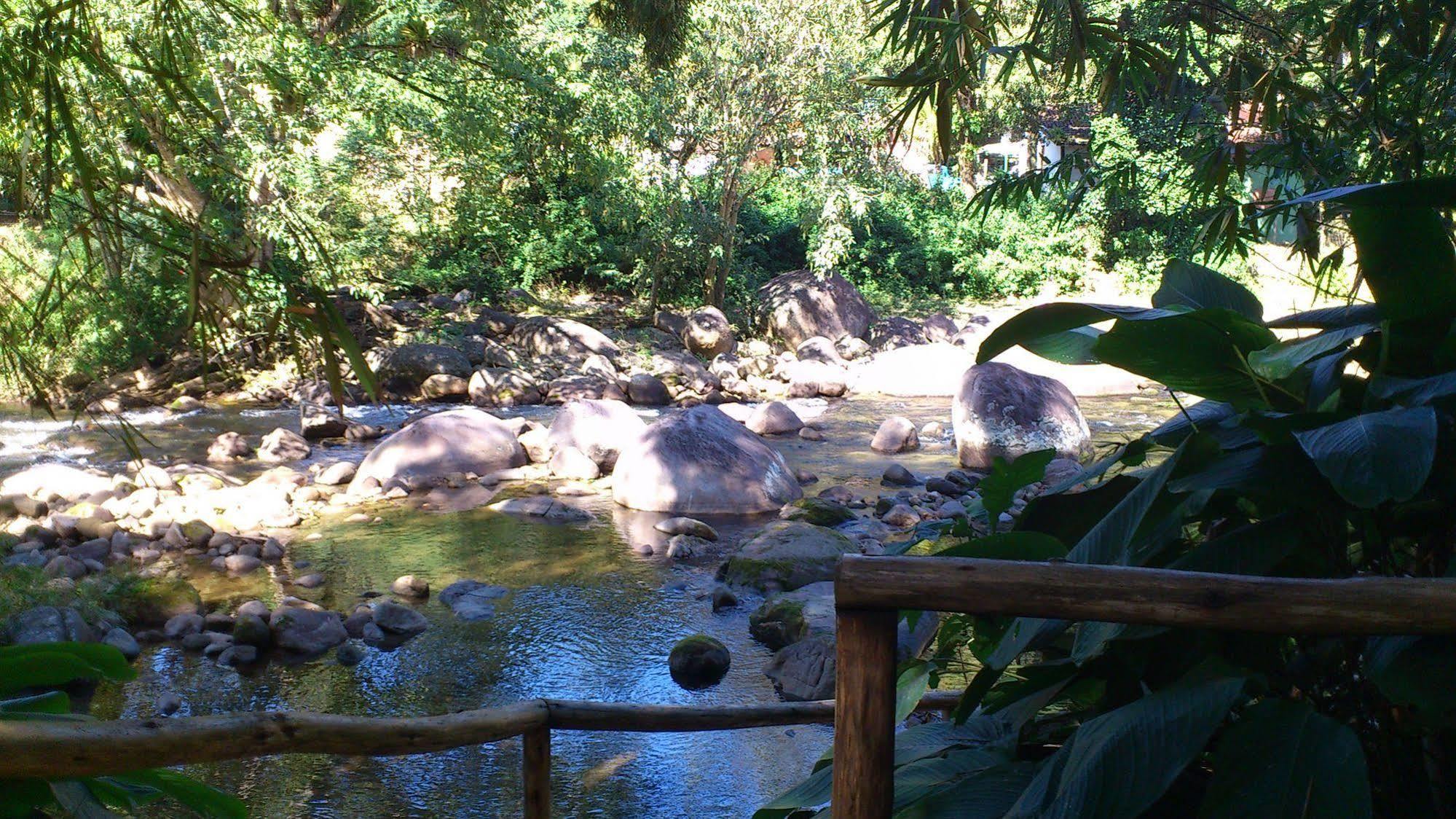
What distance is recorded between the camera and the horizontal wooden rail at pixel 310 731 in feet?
3.78

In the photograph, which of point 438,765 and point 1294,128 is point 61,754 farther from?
point 1294,128

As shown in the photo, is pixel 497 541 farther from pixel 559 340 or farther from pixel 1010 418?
pixel 559 340

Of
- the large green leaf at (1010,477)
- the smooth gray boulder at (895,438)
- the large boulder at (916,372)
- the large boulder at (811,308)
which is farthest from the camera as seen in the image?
the large boulder at (811,308)

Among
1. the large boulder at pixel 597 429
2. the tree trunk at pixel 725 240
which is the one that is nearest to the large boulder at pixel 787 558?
the large boulder at pixel 597 429

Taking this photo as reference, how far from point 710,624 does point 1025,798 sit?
428 centimetres

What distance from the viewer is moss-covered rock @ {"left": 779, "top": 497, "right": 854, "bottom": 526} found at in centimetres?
723

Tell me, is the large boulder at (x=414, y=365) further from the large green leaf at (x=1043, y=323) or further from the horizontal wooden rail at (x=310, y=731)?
the large green leaf at (x=1043, y=323)

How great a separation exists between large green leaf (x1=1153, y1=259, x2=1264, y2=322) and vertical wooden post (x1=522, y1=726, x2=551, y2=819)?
1.42 meters

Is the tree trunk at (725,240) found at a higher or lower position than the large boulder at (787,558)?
higher

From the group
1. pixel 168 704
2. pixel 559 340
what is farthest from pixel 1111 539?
pixel 559 340

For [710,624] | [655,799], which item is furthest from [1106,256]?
[655,799]

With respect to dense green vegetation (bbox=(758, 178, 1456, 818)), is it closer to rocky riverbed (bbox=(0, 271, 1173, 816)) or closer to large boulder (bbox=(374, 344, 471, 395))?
rocky riverbed (bbox=(0, 271, 1173, 816))

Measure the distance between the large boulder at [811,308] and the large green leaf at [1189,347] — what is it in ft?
46.5

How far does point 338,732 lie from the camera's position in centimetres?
164
